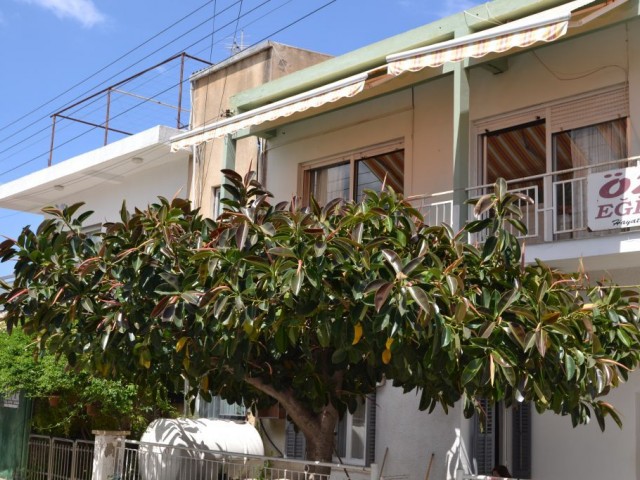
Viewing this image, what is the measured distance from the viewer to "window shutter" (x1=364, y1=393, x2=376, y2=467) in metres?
13.3

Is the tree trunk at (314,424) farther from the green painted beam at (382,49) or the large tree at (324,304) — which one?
the green painted beam at (382,49)

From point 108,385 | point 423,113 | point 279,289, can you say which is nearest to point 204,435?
point 108,385

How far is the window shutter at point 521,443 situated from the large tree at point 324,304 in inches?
144

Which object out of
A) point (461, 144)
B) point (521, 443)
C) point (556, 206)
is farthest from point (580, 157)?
point (521, 443)

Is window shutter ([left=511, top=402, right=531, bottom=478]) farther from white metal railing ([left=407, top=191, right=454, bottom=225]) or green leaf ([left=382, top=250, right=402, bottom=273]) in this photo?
green leaf ([left=382, top=250, right=402, bottom=273])

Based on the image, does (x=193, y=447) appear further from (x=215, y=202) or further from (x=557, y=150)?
(x=557, y=150)

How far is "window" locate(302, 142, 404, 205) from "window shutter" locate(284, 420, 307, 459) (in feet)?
13.3

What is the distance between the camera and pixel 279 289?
731 centimetres

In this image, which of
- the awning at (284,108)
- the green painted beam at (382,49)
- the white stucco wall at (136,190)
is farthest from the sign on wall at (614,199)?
the white stucco wall at (136,190)

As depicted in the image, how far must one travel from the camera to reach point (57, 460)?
49.4ft

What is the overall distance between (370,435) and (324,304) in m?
6.61

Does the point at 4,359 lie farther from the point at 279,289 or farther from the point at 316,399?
the point at 279,289

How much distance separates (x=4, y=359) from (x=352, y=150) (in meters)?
6.82

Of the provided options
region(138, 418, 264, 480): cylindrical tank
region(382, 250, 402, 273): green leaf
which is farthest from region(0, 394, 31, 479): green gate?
region(382, 250, 402, 273): green leaf
